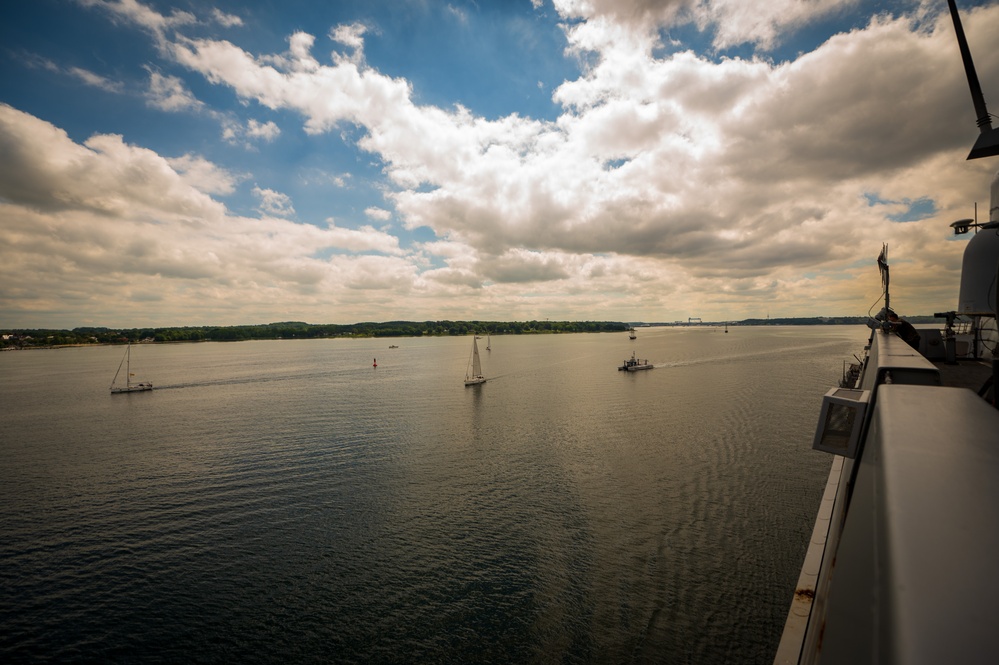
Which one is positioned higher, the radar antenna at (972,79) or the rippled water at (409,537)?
the radar antenna at (972,79)

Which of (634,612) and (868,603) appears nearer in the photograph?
(868,603)

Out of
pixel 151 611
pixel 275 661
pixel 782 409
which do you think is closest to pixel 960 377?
pixel 275 661

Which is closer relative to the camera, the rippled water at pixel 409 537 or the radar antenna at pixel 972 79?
the radar antenna at pixel 972 79

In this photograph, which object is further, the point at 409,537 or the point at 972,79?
the point at 409,537

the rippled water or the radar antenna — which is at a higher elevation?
the radar antenna

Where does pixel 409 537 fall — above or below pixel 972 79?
below

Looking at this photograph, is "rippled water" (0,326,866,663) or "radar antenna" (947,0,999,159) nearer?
"radar antenna" (947,0,999,159)

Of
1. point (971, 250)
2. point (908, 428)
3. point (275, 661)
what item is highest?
point (971, 250)

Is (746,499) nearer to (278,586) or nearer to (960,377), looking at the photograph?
(960,377)
